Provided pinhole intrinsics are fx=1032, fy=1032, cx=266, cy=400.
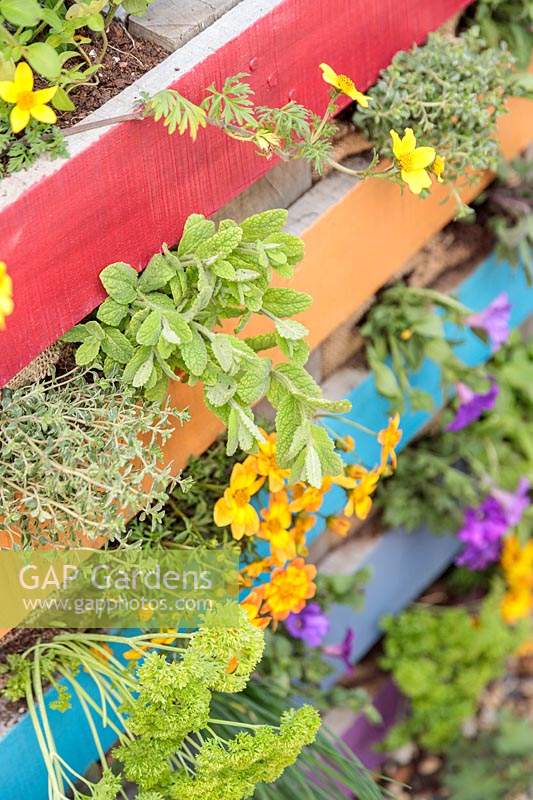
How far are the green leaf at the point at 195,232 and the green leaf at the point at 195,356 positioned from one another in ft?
0.41

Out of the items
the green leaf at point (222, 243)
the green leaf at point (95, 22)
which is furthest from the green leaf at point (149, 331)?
the green leaf at point (95, 22)

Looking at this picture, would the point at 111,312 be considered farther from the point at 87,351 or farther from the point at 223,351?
the point at 223,351

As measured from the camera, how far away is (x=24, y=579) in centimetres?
142

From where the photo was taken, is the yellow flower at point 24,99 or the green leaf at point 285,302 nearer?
the yellow flower at point 24,99

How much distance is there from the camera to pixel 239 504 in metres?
1.47

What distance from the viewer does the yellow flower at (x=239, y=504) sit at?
145cm

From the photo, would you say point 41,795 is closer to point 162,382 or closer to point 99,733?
point 99,733

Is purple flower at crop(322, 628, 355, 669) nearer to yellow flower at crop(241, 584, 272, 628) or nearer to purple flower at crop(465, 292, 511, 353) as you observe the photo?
yellow flower at crop(241, 584, 272, 628)

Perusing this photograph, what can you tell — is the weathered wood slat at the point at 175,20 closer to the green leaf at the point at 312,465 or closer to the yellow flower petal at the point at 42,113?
the yellow flower petal at the point at 42,113

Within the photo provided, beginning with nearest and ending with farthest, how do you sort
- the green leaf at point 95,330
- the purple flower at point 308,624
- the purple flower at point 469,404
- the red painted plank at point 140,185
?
the red painted plank at point 140,185
the green leaf at point 95,330
the purple flower at point 308,624
the purple flower at point 469,404

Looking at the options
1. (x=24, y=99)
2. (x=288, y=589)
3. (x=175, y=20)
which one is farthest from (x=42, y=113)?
(x=288, y=589)

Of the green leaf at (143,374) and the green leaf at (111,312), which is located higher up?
the green leaf at (111,312)

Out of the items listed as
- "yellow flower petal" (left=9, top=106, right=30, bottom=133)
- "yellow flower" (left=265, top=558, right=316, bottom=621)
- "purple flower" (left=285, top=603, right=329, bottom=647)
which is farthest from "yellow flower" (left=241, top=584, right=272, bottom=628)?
"yellow flower petal" (left=9, top=106, right=30, bottom=133)

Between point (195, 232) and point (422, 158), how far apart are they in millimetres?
309
